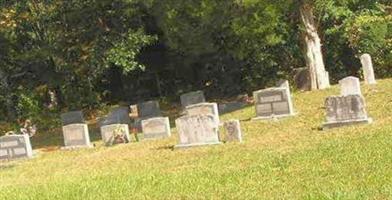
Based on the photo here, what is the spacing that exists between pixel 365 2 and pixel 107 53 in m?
11.3

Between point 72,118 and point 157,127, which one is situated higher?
point 72,118

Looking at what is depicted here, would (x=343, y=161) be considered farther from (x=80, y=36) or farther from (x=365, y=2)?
(x=80, y=36)

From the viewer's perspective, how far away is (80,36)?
31891 millimetres

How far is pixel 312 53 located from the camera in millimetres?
24328

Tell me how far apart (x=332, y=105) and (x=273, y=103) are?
355 cm

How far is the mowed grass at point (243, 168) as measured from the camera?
31.9 feet

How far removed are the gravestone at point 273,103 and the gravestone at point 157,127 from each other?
261cm

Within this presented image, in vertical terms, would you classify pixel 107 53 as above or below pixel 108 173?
above

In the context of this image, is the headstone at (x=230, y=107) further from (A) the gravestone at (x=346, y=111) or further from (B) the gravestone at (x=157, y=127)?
(A) the gravestone at (x=346, y=111)

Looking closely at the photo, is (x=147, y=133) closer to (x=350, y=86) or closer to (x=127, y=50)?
(x=350, y=86)

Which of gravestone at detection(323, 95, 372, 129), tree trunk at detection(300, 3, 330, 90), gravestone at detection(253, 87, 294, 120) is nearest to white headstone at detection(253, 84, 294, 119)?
gravestone at detection(253, 87, 294, 120)

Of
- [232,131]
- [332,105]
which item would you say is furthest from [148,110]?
[332,105]

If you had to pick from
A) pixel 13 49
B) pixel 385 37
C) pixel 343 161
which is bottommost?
pixel 343 161

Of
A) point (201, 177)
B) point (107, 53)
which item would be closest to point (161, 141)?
point (201, 177)
